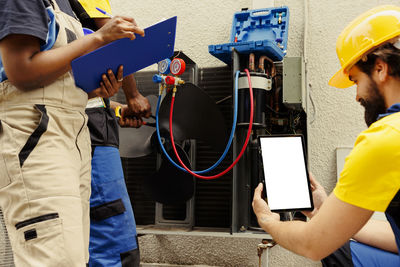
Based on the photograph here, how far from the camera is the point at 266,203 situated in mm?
1208

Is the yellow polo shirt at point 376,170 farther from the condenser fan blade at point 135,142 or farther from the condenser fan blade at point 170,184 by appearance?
the condenser fan blade at point 135,142

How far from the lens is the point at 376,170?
87 cm

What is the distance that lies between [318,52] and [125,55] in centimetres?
157

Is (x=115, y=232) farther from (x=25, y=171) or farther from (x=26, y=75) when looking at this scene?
(x=26, y=75)

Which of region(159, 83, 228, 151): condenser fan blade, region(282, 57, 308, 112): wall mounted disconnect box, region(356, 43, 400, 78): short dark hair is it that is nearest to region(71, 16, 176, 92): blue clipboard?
region(356, 43, 400, 78): short dark hair

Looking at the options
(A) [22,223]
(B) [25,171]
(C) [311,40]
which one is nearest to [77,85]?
(B) [25,171]

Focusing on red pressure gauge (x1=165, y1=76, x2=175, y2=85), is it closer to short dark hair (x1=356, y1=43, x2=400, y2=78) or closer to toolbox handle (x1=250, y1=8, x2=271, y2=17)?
toolbox handle (x1=250, y1=8, x2=271, y2=17)

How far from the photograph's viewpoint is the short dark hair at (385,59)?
1009 millimetres

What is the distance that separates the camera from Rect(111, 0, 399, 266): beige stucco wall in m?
2.24

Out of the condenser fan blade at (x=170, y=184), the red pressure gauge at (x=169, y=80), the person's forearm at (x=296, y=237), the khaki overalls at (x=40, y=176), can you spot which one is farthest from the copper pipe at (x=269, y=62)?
the khaki overalls at (x=40, y=176)

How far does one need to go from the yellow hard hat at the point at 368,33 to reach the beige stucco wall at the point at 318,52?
3.68 feet

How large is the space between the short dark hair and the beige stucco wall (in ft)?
3.84

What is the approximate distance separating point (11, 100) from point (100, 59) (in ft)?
0.85

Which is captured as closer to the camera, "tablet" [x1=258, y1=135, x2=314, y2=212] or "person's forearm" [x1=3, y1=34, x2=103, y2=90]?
"person's forearm" [x1=3, y1=34, x2=103, y2=90]
